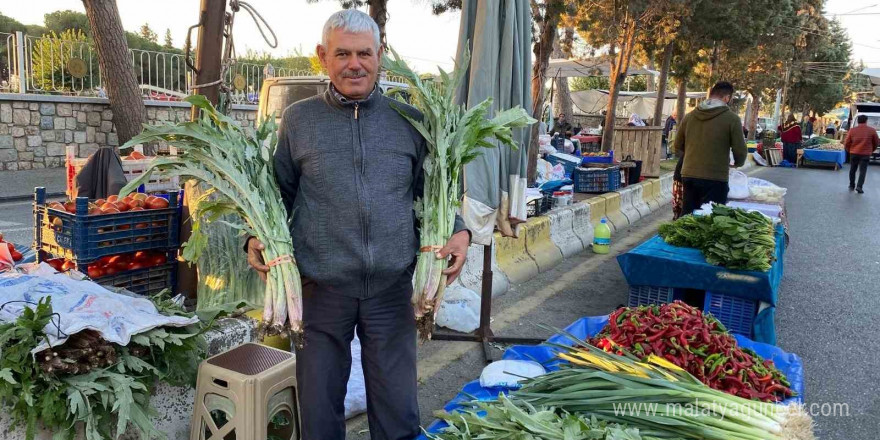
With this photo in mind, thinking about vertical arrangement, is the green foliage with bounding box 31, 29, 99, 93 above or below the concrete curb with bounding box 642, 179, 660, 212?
above

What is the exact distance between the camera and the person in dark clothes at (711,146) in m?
6.73

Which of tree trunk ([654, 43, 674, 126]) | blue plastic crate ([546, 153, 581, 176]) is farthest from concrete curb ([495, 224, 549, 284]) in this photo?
tree trunk ([654, 43, 674, 126])

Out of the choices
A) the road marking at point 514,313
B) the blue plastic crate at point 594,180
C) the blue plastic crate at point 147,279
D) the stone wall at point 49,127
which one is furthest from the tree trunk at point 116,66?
the road marking at point 514,313

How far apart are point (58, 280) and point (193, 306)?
1525 mm

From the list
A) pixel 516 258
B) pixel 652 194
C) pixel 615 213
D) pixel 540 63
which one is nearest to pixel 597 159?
pixel 652 194

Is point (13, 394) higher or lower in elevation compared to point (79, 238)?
lower

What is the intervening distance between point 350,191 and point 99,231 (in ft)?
7.88

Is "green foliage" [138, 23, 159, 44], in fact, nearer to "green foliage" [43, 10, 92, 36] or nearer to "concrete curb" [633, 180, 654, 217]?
"green foliage" [43, 10, 92, 36]

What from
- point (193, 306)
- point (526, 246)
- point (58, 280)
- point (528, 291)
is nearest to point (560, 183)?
point (526, 246)

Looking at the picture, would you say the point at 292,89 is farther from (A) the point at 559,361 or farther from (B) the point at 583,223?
(A) the point at 559,361

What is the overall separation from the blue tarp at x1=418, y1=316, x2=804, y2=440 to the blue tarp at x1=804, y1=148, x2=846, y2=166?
2514 cm

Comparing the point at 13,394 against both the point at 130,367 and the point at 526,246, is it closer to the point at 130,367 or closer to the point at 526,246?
the point at 130,367

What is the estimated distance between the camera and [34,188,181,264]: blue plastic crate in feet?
12.7

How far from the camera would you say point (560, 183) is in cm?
961
